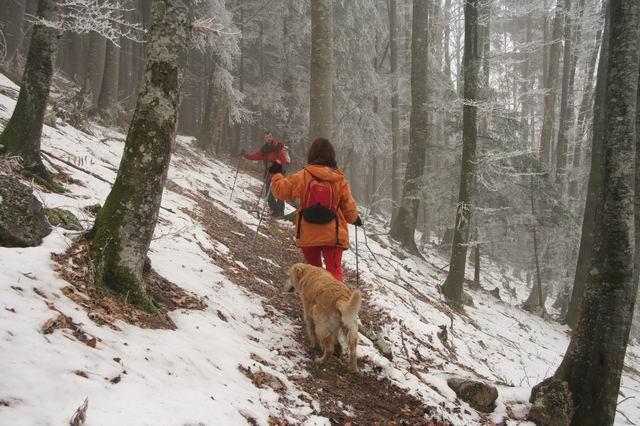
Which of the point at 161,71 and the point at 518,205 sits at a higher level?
the point at 161,71

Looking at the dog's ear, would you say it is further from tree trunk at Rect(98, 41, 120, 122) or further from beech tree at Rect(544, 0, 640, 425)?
tree trunk at Rect(98, 41, 120, 122)

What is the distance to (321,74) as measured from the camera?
398 inches

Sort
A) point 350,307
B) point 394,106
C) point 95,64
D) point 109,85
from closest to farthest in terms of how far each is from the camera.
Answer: point 350,307 → point 95,64 → point 109,85 → point 394,106

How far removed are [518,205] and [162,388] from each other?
13793 mm

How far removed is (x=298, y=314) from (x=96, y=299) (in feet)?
9.72

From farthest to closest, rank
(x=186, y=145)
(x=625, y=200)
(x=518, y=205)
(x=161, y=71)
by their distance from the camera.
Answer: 1. (x=186, y=145)
2. (x=518, y=205)
3. (x=625, y=200)
4. (x=161, y=71)

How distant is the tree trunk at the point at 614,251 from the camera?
4461 millimetres

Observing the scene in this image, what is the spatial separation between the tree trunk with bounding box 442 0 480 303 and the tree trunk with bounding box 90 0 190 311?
7.41 m

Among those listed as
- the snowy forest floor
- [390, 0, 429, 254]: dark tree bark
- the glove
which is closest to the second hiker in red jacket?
the snowy forest floor

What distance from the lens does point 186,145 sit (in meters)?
16.9

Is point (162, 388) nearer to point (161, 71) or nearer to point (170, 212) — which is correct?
point (161, 71)

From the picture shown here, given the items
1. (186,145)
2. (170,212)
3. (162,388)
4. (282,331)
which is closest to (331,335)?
(282,331)

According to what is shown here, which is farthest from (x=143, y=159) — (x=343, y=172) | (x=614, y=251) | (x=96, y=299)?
(x=343, y=172)

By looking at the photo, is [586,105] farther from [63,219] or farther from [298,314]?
[63,219]
